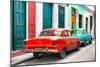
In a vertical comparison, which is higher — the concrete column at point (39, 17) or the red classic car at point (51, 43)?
the concrete column at point (39, 17)

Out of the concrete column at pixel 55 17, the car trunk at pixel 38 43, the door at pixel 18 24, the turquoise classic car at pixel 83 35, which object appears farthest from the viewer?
the turquoise classic car at pixel 83 35

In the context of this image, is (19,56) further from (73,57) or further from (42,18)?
(73,57)

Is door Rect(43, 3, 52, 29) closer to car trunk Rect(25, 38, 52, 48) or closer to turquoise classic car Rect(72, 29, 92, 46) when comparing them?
car trunk Rect(25, 38, 52, 48)

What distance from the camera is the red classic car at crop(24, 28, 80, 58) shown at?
2686 millimetres

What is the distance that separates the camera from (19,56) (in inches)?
103

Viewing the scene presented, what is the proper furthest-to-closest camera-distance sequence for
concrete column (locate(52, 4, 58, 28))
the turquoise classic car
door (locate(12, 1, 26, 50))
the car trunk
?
the turquoise classic car
concrete column (locate(52, 4, 58, 28))
the car trunk
door (locate(12, 1, 26, 50))

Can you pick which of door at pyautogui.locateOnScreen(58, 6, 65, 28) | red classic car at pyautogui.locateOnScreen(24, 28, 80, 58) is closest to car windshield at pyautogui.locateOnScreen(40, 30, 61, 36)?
red classic car at pyautogui.locateOnScreen(24, 28, 80, 58)

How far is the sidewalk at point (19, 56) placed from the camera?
8.44ft

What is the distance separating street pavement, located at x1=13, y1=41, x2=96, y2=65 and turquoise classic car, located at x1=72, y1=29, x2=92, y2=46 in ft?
0.23

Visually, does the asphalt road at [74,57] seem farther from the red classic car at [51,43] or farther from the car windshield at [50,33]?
the car windshield at [50,33]

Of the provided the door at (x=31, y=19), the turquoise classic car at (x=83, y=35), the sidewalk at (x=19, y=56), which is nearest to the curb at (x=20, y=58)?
the sidewalk at (x=19, y=56)

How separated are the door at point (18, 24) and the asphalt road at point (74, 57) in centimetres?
27

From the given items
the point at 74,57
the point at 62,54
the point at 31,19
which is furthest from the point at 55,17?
the point at 74,57

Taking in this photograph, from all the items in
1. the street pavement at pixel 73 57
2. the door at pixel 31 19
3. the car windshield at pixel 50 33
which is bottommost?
the street pavement at pixel 73 57
